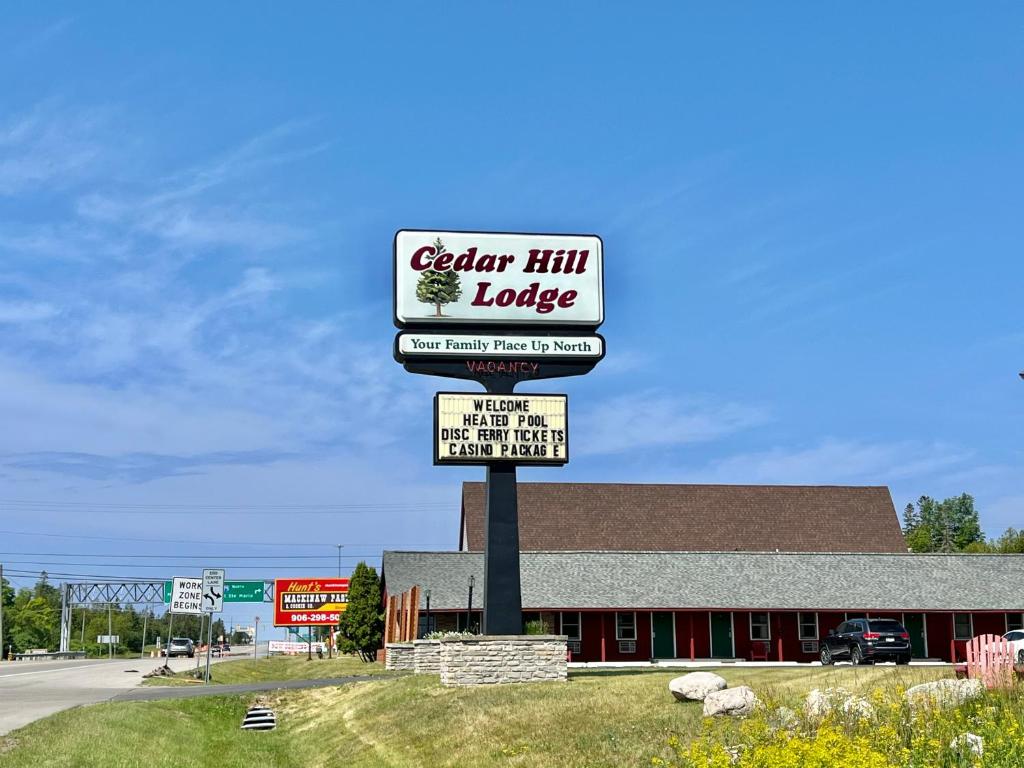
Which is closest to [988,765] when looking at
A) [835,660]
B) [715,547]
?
[835,660]

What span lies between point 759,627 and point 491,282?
25486mm

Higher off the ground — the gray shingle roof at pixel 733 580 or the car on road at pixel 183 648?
the gray shingle roof at pixel 733 580

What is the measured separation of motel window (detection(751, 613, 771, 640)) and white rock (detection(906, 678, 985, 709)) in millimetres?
33161

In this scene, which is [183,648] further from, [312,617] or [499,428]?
[499,428]

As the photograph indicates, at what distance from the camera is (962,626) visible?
52031mm

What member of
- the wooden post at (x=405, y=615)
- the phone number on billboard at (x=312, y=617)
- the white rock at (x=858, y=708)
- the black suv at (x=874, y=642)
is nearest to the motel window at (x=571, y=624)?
the wooden post at (x=405, y=615)

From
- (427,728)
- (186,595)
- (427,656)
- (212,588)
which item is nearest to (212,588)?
(212,588)

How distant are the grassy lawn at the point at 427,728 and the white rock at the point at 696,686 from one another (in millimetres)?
246

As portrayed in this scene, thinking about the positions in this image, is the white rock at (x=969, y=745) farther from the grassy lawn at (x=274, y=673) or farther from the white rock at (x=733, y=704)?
the grassy lawn at (x=274, y=673)

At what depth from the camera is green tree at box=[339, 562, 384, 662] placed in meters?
63.7

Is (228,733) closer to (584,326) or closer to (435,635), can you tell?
(435,635)

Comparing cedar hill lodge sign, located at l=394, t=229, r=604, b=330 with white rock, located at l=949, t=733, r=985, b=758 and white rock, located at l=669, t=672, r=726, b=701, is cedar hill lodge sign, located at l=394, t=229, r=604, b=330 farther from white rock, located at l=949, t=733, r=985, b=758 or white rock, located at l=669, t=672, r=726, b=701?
white rock, located at l=949, t=733, r=985, b=758

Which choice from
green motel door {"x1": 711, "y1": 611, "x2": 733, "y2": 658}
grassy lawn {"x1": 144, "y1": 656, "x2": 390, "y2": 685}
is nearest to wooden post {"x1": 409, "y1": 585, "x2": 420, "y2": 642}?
grassy lawn {"x1": 144, "y1": 656, "x2": 390, "y2": 685}

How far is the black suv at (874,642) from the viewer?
37.2 m
